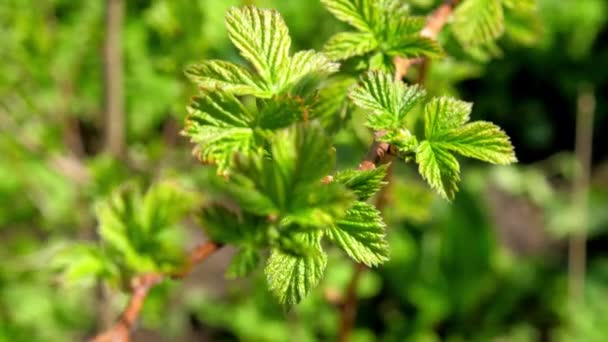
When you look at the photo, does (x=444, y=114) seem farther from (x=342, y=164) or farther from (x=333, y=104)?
(x=342, y=164)

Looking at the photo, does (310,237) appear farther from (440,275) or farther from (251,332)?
(440,275)

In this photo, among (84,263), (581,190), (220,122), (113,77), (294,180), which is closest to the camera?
(294,180)

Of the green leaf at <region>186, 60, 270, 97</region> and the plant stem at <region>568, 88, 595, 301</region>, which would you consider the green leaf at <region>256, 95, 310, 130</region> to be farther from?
the plant stem at <region>568, 88, 595, 301</region>

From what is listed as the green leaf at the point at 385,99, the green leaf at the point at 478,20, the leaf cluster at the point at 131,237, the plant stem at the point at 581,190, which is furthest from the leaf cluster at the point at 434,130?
the plant stem at the point at 581,190

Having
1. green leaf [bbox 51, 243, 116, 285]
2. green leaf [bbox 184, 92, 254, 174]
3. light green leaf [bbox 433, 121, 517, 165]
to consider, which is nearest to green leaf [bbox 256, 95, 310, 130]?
green leaf [bbox 184, 92, 254, 174]

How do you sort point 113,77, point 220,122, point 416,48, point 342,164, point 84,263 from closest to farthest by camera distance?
point 220,122
point 416,48
point 84,263
point 113,77
point 342,164

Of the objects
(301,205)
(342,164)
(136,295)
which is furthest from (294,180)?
(342,164)

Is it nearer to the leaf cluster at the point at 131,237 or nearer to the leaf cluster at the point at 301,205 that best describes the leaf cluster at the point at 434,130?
the leaf cluster at the point at 301,205
